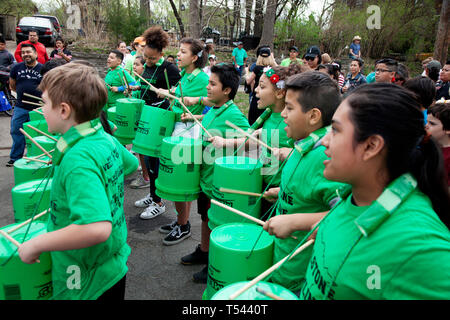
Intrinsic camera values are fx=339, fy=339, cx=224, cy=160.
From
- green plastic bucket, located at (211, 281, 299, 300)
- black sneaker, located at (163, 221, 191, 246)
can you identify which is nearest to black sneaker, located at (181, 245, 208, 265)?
→ black sneaker, located at (163, 221, 191, 246)

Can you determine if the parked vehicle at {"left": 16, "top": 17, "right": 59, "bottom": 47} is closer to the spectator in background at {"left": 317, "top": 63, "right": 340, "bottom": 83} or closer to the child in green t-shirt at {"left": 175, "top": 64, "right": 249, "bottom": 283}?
the spectator in background at {"left": 317, "top": 63, "right": 340, "bottom": 83}

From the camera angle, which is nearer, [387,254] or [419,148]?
[387,254]

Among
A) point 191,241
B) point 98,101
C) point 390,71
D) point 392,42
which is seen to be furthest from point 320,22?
point 98,101

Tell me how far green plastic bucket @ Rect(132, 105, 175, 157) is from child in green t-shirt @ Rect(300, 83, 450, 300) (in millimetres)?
2343

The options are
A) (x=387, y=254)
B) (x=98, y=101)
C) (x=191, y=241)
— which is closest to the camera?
(x=387, y=254)

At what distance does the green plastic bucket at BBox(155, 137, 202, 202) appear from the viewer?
2.75 m

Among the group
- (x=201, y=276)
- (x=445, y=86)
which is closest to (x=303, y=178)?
(x=201, y=276)

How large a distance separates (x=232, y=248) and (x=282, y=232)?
30 centimetres

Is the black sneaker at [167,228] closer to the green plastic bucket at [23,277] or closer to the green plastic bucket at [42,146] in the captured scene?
the green plastic bucket at [42,146]

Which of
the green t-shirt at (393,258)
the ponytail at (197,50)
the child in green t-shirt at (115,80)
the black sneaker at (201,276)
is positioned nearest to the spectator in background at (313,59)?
the child in green t-shirt at (115,80)

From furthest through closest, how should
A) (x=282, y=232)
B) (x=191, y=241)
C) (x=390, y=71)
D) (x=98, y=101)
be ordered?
(x=390, y=71) → (x=191, y=241) → (x=98, y=101) → (x=282, y=232)

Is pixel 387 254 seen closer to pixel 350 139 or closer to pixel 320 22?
pixel 350 139

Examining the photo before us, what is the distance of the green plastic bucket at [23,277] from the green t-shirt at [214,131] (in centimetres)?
148

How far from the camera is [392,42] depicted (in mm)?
18078
